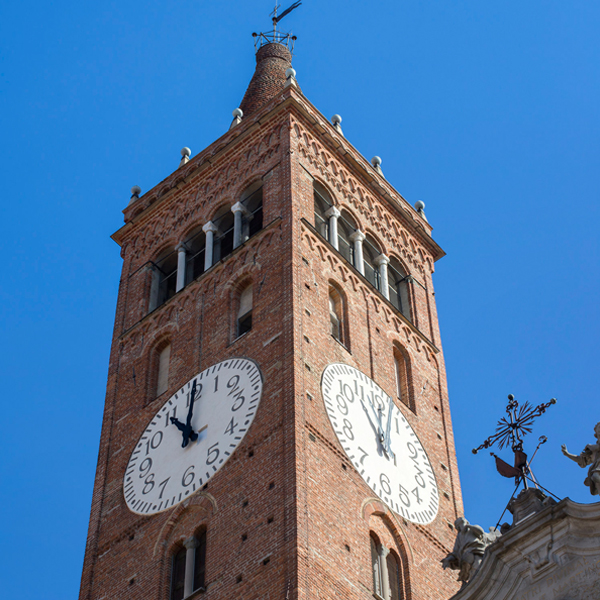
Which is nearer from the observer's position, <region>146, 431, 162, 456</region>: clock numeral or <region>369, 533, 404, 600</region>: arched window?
<region>369, 533, 404, 600</region>: arched window

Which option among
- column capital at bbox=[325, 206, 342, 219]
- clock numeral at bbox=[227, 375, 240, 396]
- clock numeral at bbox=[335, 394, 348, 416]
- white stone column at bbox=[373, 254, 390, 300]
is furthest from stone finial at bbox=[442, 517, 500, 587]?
column capital at bbox=[325, 206, 342, 219]

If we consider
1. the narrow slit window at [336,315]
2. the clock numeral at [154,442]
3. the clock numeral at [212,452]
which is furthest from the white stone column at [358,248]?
the clock numeral at [212,452]

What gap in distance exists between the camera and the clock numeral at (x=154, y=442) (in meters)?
32.7

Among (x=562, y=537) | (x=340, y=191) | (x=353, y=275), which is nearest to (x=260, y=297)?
(x=353, y=275)

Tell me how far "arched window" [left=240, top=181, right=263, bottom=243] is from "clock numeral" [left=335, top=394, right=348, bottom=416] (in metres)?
6.16

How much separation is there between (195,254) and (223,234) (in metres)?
1.04

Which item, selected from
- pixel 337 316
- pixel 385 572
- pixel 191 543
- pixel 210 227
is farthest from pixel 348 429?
pixel 210 227

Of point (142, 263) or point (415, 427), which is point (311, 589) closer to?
point (415, 427)

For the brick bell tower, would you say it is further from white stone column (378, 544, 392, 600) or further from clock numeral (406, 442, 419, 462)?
clock numeral (406, 442, 419, 462)

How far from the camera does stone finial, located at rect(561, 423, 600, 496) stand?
22469mm

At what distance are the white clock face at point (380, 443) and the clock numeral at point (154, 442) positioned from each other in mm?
4179

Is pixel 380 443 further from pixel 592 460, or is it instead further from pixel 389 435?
pixel 592 460

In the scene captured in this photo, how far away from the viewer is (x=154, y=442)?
3284 centimetres

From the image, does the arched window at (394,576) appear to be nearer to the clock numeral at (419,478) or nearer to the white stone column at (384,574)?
the white stone column at (384,574)
